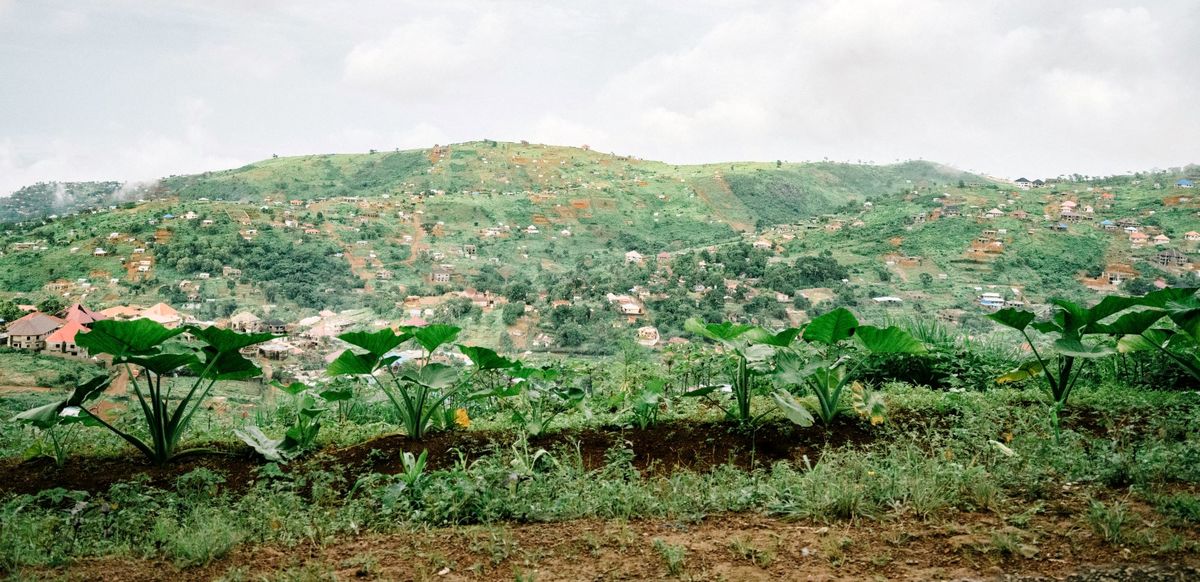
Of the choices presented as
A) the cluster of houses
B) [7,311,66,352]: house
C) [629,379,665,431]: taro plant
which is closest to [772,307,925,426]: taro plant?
[629,379,665,431]: taro plant

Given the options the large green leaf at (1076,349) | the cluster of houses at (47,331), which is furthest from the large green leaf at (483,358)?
the cluster of houses at (47,331)

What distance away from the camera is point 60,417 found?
3195 millimetres

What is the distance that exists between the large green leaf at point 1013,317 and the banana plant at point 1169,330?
1.76ft

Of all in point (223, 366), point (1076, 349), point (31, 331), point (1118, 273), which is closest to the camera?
point (223, 366)

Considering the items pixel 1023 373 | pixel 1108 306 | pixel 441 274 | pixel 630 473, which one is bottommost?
pixel 630 473

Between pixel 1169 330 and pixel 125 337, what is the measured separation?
6079 millimetres

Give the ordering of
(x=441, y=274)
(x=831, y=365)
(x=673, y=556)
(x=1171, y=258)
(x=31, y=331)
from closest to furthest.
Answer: (x=673, y=556), (x=831, y=365), (x=31, y=331), (x=1171, y=258), (x=441, y=274)

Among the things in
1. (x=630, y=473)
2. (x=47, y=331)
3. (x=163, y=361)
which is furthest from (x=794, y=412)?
(x=47, y=331)

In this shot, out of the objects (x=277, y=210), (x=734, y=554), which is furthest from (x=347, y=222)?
(x=734, y=554)

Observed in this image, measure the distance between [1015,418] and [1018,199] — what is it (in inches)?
696

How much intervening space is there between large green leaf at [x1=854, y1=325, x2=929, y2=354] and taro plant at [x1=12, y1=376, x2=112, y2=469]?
404 centimetres

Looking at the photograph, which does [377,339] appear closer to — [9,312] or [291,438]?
[291,438]

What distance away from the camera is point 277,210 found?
20.4m

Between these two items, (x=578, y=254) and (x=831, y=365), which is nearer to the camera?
(x=831, y=365)
